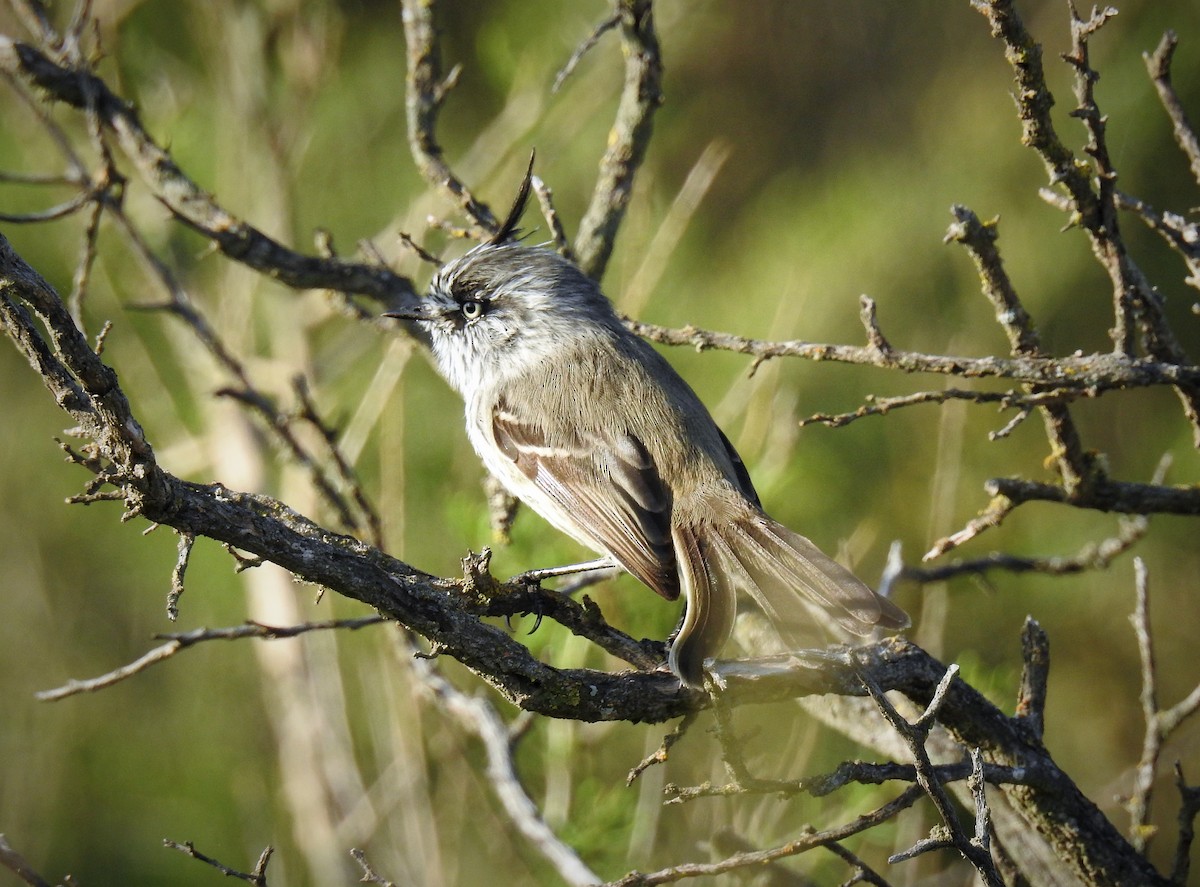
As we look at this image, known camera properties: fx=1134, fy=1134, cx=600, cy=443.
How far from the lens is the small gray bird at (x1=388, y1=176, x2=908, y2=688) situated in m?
2.71

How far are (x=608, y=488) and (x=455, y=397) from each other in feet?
9.66

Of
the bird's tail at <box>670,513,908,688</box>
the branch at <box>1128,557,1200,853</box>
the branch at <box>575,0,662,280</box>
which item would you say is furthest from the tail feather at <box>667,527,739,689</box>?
the branch at <box>575,0,662,280</box>

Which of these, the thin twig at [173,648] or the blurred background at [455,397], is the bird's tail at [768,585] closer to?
the thin twig at [173,648]

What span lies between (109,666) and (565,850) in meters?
4.00

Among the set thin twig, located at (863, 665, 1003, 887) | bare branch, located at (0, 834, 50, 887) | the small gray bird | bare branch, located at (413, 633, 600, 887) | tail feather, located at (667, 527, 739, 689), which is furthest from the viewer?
bare branch, located at (413, 633, 600, 887)

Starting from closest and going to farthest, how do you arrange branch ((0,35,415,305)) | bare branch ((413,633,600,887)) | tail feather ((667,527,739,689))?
1. tail feather ((667,527,739,689))
2. bare branch ((413,633,600,887))
3. branch ((0,35,415,305))

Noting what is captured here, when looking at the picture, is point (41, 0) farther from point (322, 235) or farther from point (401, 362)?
point (401, 362)

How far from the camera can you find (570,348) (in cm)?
360

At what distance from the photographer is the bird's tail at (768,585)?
246 cm

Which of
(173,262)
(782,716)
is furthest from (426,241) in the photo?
(782,716)

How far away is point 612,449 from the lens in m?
3.23

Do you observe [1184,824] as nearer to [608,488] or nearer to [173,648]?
[608,488]

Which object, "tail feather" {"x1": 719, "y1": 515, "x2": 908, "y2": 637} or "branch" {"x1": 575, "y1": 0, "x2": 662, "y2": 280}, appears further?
"branch" {"x1": 575, "y1": 0, "x2": 662, "y2": 280}

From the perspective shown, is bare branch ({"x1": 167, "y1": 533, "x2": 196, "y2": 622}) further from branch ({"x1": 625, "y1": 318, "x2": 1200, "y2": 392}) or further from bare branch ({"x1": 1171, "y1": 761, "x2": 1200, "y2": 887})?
bare branch ({"x1": 1171, "y1": 761, "x2": 1200, "y2": 887})
